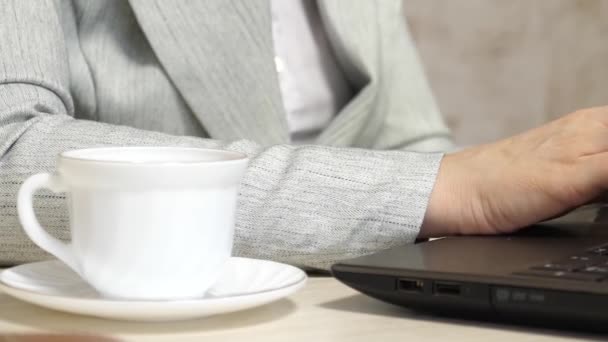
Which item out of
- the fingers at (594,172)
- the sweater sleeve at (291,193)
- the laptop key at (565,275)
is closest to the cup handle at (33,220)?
the sweater sleeve at (291,193)

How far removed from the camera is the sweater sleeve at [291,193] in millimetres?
645

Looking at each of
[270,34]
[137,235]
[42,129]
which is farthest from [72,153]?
[270,34]

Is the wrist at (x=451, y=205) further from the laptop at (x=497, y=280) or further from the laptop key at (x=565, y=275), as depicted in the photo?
the laptop key at (x=565, y=275)

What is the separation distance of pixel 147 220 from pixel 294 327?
95mm

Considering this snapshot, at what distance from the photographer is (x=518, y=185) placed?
2.13ft

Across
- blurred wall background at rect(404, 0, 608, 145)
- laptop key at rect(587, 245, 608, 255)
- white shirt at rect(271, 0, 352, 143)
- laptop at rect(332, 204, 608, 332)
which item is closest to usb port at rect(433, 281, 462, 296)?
laptop at rect(332, 204, 608, 332)

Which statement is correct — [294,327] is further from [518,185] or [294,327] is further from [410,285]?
[518,185]

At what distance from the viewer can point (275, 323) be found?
507mm

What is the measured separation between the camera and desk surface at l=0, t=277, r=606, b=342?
1.57 ft

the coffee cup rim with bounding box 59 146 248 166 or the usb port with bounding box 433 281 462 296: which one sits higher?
the coffee cup rim with bounding box 59 146 248 166

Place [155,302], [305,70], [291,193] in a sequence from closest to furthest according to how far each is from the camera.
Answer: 1. [155,302]
2. [291,193]
3. [305,70]

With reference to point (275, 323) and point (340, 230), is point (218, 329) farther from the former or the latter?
point (340, 230)

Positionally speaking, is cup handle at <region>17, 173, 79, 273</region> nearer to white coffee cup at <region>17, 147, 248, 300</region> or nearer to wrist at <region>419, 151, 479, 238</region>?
white coffee cup at <region>17, 147, 248, 300</region>

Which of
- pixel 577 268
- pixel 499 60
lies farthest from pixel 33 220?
pixel 499 60
